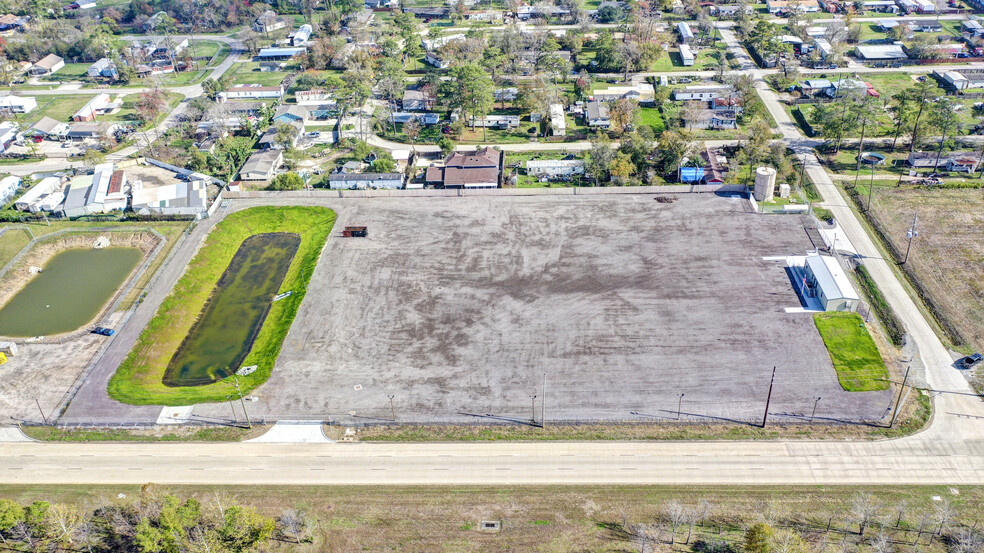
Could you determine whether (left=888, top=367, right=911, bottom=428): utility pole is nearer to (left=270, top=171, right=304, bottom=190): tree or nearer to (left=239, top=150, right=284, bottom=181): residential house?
(left=270, top=171, right=304, bottom=190): tree

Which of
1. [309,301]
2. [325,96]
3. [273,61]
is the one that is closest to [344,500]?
[309,301]

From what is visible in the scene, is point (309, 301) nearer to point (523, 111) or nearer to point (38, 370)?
point (38, 370)

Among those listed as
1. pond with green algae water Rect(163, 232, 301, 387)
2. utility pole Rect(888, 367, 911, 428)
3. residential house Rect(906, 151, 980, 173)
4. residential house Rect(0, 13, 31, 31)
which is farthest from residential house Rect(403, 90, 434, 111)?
residential house Rect(0, 13, 31, 31)

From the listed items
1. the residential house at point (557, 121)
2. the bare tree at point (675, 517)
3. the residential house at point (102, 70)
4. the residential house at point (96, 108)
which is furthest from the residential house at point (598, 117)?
the residential house at point (102, 70)

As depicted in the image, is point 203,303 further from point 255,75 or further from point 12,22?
point 12,22

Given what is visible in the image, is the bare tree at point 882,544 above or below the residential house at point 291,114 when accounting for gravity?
A: below

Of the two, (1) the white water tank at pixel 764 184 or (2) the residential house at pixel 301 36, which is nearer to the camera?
(1) the white water tank at pixel 764 184

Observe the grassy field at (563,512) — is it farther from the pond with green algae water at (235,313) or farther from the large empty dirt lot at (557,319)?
the pond with green algae water at (235,313)
